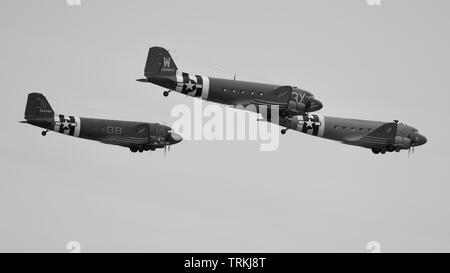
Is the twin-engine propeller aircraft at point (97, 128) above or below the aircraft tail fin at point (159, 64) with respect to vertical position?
below

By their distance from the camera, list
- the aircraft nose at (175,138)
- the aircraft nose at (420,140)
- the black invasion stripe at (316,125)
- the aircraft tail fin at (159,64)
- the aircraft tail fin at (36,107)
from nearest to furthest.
A: the aircraft tail fin at (159,64) → the aircraft tail fin at (36,107) → the black invasion stripe at (316,125) → the aircraft nose at (420,140) → the aircraft nose at (175,138)

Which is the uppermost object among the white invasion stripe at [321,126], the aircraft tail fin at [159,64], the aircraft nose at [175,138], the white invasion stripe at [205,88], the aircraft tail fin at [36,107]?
the aircraft tail fin at [159,64]

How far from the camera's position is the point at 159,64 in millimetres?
135375

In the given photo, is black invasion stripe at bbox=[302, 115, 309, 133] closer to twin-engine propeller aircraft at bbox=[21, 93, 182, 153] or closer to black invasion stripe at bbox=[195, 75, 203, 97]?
black invasion stripe at bbox=[195, 75, 203, 97]

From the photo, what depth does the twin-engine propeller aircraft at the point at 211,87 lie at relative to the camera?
135 metres

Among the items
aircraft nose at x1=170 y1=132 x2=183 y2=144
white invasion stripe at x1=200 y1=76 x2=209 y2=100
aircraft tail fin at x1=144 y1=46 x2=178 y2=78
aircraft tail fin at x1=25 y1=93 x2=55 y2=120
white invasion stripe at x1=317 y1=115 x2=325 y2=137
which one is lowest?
aircraft nose at x1=170 y1=132 x2=183 y2=144

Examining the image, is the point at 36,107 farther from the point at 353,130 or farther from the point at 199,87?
the point at 353,130

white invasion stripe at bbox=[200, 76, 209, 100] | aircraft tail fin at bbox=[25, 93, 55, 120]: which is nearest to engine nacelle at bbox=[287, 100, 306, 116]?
white invasion stripe at bbox=[200, 76, 209, 100]

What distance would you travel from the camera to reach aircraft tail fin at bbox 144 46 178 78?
13512cm

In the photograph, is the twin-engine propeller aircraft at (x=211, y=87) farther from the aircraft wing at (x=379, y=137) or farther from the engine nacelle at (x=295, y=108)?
the aircraft wing at (x=379, y=137)

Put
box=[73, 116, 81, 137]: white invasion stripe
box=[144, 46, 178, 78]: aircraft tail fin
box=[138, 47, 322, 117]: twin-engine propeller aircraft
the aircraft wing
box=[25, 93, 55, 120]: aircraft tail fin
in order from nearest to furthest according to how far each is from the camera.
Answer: box=[144, 46, 178, 78]: aircraft tail fin < box=[138, 47, 322, 117]: twin-engine propeller aircraft < box=[25, 93, 55, 120]: aircraft tail fin < box=[73, 116, 81, 137]: white invasion stripe < the aircraft wing

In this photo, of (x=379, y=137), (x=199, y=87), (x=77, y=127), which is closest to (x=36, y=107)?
(x=77, y=127)

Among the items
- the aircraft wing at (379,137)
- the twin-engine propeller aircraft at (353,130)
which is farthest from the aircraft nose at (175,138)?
the aircraft wing at (379,137)
